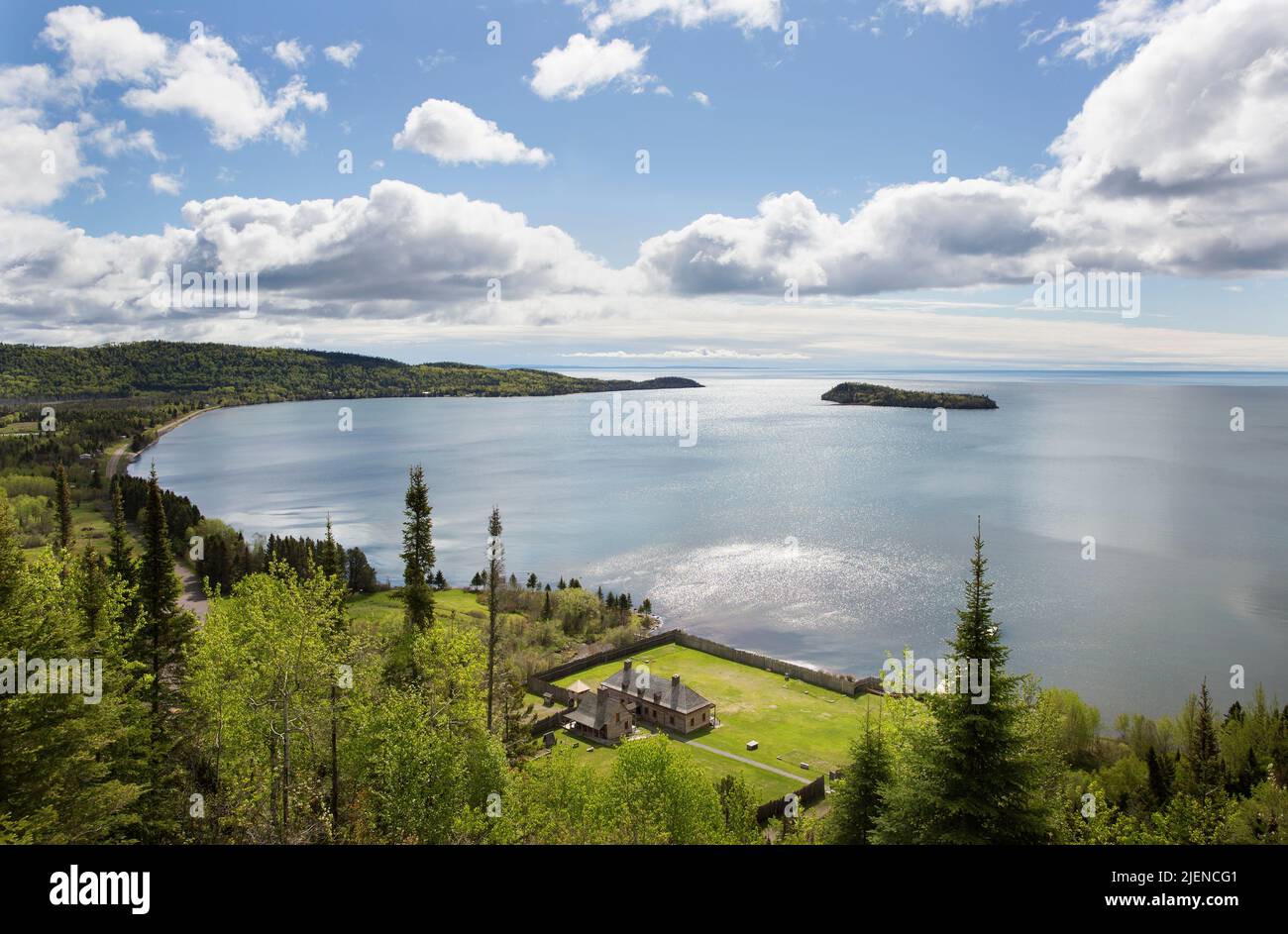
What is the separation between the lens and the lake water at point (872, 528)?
1983 inches

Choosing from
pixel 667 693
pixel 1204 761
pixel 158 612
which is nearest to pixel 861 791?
pixel 1204 761

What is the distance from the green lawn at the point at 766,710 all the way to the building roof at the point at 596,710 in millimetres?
4015

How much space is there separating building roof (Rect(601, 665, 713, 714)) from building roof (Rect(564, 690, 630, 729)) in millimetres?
1753

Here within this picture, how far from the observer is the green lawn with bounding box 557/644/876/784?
33.5m

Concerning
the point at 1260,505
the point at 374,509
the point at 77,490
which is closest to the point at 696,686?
the point at 374,509

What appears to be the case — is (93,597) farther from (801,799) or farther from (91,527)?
(91,527)

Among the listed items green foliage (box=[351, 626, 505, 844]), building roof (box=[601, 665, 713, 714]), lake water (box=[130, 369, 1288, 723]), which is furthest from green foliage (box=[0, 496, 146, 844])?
lake water (box=[130, 369, 1288, 723])

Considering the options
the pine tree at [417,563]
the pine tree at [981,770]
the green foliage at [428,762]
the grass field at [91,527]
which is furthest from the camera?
the grass field at [91,527]

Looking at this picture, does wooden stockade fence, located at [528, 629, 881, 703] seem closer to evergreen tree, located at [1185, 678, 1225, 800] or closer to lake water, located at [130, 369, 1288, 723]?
lake water, located at [130, 369, 1288, 723]

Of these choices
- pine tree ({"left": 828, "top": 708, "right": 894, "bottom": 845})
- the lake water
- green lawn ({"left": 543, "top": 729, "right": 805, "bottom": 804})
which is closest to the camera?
pine tree ({"left": 828, "top": 708, "right": 894, "bottom": 845})

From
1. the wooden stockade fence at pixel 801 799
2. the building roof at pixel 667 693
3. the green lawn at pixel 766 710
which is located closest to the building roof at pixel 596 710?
the building roof at pixel 667 693

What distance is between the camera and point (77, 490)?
9069 cm

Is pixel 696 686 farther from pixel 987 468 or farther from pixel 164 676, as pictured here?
pixel 987 468

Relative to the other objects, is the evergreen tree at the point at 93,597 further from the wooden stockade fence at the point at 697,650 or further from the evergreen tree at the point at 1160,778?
the evergreen tree at the point at 1160,778
